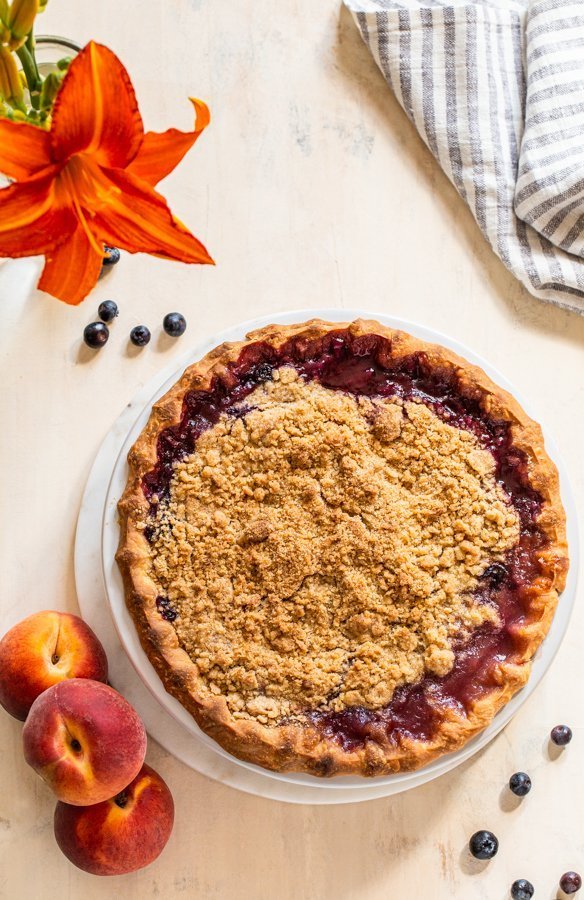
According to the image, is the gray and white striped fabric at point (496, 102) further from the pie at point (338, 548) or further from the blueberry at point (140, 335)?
the blueberry at point (140, 335)

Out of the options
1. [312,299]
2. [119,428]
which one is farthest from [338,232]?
[119,428]

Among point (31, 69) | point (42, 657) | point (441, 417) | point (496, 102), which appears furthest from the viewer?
point (496, 102)

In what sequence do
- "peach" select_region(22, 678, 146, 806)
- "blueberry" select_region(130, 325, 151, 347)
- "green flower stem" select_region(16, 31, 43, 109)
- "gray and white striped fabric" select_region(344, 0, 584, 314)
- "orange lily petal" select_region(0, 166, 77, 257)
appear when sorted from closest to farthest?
"orange lily petal" select_region(0, 166, 77, 257) → "green flower stem" select_region(16, 31, 43, 109) → "peach" select_region(22, 678, 146, 806) → "blueberry" select_region(130, 325, 151, 347) → "gray and white striped fabric" select_region(344, 0, 584, 314)

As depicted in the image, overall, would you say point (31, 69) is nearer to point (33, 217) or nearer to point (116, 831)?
point (33, 217)

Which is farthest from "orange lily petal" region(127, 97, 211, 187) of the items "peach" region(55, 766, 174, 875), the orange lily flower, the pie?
"peach" region(55, 766, 174, 875)

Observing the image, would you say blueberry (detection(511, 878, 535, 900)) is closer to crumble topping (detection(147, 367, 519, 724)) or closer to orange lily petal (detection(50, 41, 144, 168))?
crumble topping (detection(147, 367, 519, 724))

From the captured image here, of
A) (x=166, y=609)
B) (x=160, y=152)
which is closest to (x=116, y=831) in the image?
(x=166, y=609)

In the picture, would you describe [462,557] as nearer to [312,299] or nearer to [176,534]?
[176,534]
